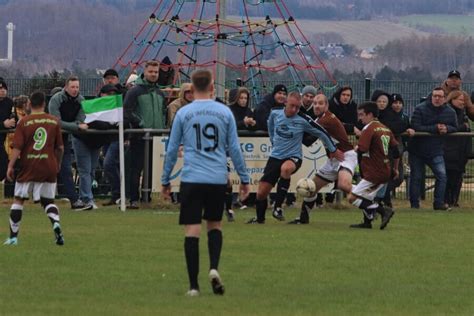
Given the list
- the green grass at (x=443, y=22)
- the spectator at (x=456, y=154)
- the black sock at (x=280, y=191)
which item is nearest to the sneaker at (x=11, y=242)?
the black sock at (x=280, y=191)

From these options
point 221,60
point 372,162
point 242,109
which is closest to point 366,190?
point 372,162

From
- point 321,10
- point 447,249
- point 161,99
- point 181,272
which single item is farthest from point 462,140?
point 321,10

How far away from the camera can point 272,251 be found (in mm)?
15719

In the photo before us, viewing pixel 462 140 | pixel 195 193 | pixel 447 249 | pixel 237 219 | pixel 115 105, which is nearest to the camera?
pixel 195 193

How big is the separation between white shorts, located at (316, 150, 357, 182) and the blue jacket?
11.9 ft

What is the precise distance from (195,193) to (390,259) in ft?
11.4

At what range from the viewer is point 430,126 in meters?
22.8

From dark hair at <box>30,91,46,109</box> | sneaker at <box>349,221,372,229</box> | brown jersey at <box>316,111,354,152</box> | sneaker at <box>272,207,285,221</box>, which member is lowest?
sneaker at <box>349,221,372,229</box>

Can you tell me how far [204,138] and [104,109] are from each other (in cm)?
970

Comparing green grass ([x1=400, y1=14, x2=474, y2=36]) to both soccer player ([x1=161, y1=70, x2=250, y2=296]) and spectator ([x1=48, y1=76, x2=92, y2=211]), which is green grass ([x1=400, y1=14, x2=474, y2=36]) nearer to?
spectator ([x1=48, y1=76, x2=92, y2=211])

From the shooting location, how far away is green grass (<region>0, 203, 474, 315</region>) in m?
11.7

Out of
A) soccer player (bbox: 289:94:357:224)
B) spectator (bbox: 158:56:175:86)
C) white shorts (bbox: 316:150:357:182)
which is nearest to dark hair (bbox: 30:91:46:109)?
soccer player (bbox: 289:94:357:224)

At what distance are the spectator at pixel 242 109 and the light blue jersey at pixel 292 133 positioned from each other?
9.13ft

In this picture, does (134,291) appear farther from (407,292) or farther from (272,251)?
(272,251)
